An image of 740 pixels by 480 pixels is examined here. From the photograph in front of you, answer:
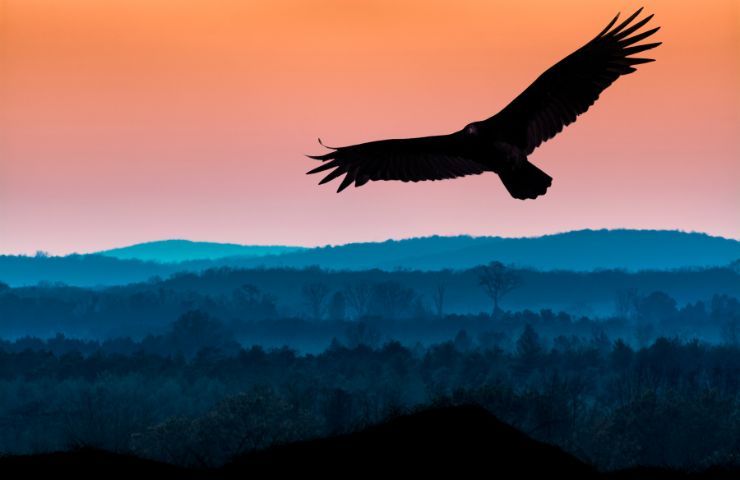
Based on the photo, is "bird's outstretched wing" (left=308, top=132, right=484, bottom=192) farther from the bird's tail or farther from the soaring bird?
the bird's tail

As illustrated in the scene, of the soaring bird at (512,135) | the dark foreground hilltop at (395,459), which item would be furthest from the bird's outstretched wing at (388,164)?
the dark foreground hilltop at (395,459)

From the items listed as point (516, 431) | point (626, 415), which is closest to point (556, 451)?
point (516, 431)

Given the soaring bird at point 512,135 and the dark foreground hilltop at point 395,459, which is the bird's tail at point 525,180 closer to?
the soaring bird at point 512,135

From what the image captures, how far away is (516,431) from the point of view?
19.6 m

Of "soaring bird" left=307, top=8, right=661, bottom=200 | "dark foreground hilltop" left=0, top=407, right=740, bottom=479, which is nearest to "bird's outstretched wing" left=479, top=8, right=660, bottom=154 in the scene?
"soaring bird" left=307, top=8, right=661, bottom=200

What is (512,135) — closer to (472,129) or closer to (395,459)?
(472,129)

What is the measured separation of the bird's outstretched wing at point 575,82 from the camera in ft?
62.1

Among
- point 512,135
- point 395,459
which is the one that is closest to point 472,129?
point 512,135

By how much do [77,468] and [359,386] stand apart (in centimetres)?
15424

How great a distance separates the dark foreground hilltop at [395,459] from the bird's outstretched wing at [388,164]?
4.29 metres

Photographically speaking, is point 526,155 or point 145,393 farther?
point 145,393

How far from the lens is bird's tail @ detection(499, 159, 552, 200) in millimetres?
16750

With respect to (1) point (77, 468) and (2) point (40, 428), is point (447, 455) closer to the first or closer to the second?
(1) point (77, 468)

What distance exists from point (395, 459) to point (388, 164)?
17.9ft
